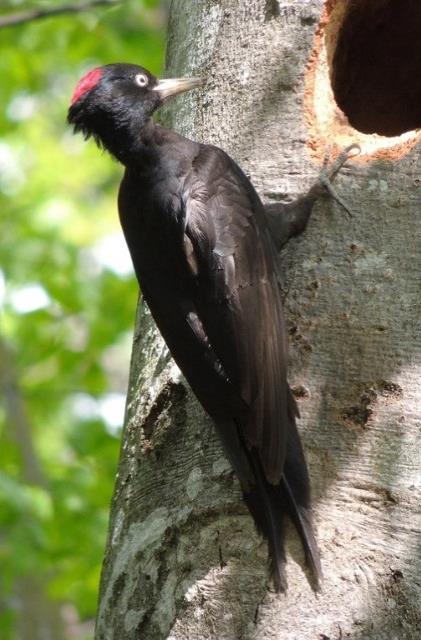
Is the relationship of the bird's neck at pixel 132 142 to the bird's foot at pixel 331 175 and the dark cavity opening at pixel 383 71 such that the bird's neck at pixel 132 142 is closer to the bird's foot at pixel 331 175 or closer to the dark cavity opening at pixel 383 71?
the bird's foot at pixel 331 175

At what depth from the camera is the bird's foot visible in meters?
2.97

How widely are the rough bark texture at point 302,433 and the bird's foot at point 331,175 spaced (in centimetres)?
3

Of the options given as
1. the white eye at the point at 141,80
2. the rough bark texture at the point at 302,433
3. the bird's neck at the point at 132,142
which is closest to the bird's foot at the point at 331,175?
the rough bark texture at the point at 302,433

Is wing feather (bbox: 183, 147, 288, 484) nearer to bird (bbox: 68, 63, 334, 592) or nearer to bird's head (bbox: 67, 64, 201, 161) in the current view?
bird (bbox: 68, 63, 334, 592)

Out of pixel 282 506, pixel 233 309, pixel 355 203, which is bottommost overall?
pixel 282 506

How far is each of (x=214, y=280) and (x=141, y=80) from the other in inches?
39.3

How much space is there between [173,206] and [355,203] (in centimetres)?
58

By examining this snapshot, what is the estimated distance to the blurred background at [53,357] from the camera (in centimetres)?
555

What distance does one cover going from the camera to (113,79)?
12.1ft

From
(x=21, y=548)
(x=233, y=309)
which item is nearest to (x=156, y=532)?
(x=233, y=309)

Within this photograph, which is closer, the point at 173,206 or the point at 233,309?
the point at 233,309

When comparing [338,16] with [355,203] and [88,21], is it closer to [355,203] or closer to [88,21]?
[355,203]

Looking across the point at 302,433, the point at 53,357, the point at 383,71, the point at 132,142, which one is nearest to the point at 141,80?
the point at 132,142

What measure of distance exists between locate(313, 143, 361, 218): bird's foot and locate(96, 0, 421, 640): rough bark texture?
3cm
